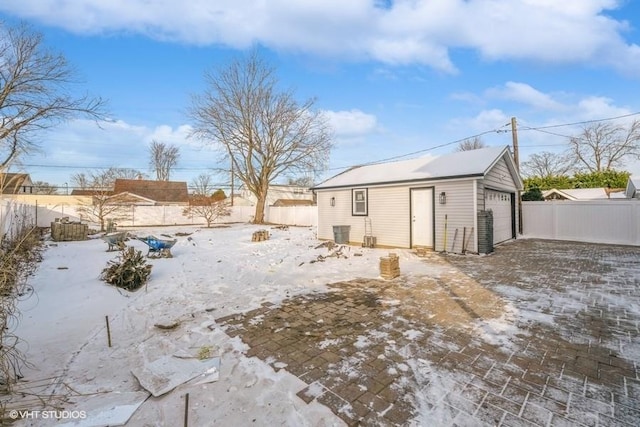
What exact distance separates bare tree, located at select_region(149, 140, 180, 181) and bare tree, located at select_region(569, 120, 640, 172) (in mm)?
43075

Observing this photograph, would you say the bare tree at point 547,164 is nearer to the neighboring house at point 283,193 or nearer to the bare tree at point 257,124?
the bare tree at point 257,124

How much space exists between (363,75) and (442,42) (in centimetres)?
401

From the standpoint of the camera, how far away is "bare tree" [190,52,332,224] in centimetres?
2081

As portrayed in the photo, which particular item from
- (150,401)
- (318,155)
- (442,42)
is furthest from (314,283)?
(318,155)

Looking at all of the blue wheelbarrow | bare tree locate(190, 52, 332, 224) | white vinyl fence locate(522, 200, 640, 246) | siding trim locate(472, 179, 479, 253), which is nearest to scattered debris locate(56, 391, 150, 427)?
the blue wheelbarrow

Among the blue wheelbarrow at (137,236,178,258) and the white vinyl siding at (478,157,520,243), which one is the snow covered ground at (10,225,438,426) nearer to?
the blue wheelbarrow at (137,236,178,258)

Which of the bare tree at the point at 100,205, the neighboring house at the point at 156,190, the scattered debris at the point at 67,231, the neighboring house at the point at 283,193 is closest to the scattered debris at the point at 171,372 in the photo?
the scattered debris at the point at 67,231

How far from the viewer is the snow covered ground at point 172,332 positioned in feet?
7.22

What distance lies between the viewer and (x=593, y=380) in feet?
8.14

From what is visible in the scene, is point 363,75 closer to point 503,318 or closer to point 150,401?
point 503,318

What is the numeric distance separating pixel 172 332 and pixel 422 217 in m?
8.20

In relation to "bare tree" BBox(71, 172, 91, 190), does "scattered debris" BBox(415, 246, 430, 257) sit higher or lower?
lower

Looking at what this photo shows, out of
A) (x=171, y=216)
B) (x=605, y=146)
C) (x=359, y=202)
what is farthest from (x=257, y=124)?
(x=605, y=146)

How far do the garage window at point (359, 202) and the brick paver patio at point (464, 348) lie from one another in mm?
5740
